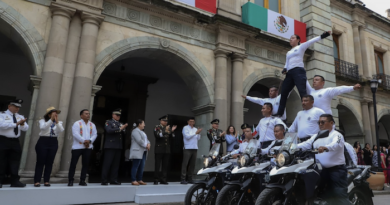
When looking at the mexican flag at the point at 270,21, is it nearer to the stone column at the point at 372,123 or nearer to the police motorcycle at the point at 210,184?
the stone column at the point at 372,123

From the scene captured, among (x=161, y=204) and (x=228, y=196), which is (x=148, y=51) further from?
(x=228, y=196)

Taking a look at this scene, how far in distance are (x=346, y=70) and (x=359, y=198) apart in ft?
40.2

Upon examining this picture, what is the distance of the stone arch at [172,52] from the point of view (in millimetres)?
8094

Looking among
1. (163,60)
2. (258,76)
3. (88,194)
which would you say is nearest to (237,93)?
(258,76)

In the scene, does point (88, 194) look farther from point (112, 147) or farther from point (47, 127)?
point (47, 127)

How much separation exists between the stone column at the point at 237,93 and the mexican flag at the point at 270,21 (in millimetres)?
1574

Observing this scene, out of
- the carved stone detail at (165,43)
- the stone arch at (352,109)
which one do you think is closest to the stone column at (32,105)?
the carved stone detail at (165,43)

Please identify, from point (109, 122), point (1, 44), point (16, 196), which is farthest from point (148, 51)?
point (16, 196)

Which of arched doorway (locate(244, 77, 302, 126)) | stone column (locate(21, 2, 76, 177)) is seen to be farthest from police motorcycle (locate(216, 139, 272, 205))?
arched doorway (locate(244, 77, 302, 126))

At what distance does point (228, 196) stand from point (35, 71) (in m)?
5.74

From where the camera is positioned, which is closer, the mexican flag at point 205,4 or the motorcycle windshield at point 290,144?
the motorcycle windshield at point 290,144

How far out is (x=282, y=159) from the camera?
3.74 m

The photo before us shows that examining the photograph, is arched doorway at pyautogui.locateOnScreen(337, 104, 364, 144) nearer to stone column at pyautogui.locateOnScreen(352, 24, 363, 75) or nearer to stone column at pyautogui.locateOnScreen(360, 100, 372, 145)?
stone column at pyautogui.locateOnScreen(360, 100, 372, 145)

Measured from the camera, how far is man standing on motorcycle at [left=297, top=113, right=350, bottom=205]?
387 cm
